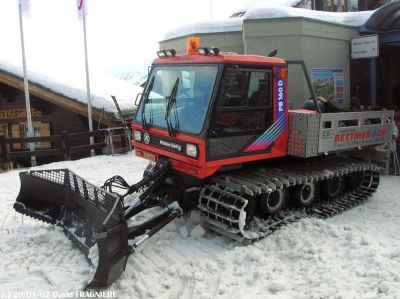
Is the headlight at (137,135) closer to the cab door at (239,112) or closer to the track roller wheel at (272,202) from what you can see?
the cab door at (239,112)

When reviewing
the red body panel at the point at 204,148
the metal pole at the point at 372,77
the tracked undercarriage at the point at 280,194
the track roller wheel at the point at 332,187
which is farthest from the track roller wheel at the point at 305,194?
the metal pole at the point at 372,77

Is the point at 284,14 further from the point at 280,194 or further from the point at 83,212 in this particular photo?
the point at 83,212

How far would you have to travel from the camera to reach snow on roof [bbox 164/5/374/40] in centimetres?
1056

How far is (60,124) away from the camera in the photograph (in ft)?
52.5

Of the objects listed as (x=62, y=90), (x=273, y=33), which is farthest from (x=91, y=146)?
(x=273, y=33)

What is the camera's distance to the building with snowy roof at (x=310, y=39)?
10.6 metres

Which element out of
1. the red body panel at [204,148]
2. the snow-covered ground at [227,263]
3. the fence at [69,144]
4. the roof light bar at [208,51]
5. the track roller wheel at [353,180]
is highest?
the roof light bar at [208,51]

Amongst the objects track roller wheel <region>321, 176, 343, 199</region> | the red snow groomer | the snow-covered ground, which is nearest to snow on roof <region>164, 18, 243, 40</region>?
the red snow groomer

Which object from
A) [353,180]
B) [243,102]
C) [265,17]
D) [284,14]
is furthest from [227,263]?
[284,14]

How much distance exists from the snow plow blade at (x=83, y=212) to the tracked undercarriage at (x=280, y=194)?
1.42 meters

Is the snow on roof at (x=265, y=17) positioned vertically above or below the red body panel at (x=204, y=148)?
above

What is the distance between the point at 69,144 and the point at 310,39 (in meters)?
7.31

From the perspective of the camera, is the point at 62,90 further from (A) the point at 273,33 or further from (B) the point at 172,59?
(B) the point at 172,59

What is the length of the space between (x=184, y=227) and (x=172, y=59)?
2.35 meters
